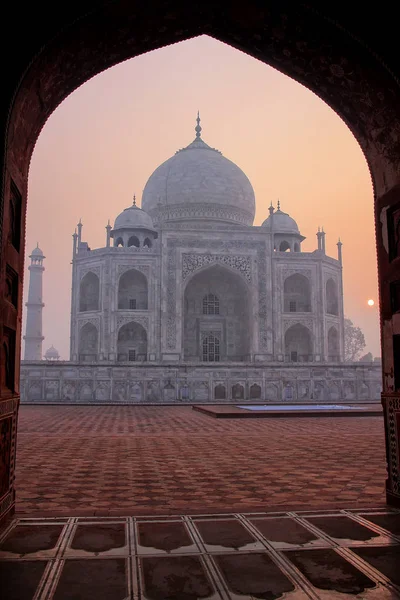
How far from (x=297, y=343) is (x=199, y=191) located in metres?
8.83

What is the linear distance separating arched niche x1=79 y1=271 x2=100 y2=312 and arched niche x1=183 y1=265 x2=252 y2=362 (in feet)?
13.4

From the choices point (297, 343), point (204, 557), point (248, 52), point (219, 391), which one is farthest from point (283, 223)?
point (204, 557)

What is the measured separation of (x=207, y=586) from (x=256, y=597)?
0.20 metres

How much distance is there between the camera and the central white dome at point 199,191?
27.9m

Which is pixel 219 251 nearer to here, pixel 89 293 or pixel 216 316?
pixel 216 316

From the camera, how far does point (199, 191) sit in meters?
28.0

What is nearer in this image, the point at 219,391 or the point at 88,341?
the point at 219,391

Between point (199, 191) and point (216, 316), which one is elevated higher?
point (199, 191)

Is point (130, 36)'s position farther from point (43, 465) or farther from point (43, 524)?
point (43, 465)

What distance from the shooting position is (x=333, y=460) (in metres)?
5.25

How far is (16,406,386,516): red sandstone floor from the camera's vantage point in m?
3.42

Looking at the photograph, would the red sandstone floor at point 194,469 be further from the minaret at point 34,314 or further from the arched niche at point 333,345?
the minaret at point 34,314

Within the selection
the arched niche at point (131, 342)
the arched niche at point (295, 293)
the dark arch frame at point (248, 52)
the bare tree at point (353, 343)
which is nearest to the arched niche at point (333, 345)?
the arched niche at point (295, 293)

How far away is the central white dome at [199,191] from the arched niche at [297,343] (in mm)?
6313
